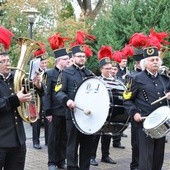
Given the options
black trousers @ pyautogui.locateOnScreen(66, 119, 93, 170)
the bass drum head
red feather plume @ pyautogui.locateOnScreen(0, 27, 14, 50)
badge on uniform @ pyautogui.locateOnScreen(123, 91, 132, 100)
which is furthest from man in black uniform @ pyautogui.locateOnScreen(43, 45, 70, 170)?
red feather plume @ pyautogui.locateOnScreen(0, 27, 14, 50)

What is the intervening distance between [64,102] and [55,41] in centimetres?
150

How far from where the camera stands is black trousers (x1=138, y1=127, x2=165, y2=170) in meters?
5.74

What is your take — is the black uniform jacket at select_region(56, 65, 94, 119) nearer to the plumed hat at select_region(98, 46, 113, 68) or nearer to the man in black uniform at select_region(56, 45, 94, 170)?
the man in black uniform at select_region(56, 45, 94, 170)

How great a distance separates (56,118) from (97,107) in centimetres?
144

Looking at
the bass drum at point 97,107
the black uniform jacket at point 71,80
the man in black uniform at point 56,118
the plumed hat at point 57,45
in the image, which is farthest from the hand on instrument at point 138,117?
the plumed hat at point 57,45

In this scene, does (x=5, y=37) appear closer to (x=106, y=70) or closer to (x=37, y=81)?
(x=37, y=81)

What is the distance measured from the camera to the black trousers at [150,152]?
5.74 metres

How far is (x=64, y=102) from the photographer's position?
633 cm

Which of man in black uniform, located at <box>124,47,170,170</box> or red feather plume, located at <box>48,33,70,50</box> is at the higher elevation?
red feather plume, located at <box>48,33,70,50</box>

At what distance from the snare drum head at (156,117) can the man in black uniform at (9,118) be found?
4.98ft

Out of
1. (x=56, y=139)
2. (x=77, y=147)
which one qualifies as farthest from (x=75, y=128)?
(x=56, y=139)

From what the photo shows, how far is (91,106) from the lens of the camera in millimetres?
6336

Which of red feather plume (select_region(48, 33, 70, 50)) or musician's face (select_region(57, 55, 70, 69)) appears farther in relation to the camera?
musician's face (select_region(57, 55, 70, 69))

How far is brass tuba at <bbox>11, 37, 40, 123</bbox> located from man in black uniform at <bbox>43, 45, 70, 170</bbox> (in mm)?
2410
